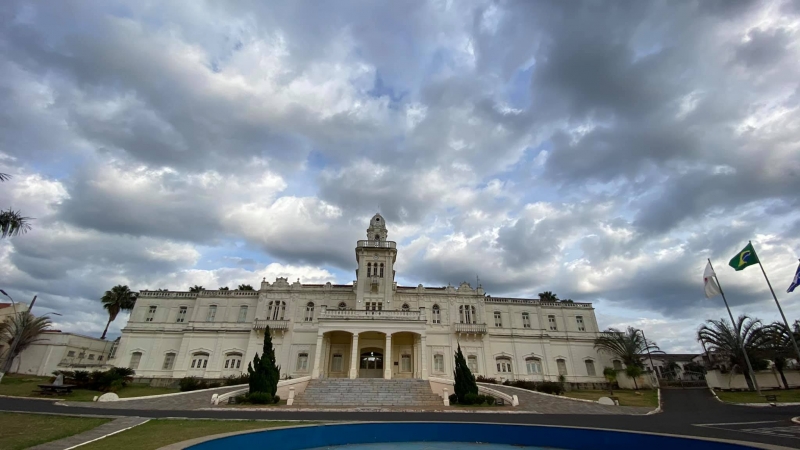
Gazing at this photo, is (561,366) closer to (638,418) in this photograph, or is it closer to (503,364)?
(503,364)

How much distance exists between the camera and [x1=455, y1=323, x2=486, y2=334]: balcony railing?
123 feet

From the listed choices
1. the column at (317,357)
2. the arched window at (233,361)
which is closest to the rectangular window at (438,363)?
the column at (317,357)

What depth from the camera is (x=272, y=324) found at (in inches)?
1449

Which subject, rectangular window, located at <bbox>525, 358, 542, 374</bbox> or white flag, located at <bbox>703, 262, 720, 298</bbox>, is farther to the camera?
rectangular window, located at <bbox>525, 358, 542, 374</bbox>

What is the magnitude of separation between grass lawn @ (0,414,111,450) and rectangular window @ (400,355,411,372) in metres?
25.1

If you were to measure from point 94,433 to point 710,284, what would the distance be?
35.3 metres

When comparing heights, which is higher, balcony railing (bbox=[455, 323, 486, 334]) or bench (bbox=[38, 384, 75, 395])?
balcony railing (bbox=[455, 323, 486, 334])

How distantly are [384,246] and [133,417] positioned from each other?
88.3 feet

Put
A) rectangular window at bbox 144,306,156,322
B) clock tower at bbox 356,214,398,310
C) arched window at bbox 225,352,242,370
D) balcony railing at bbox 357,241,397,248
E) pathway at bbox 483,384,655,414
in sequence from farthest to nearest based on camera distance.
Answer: balcony railing at bbox 357,241,397,248 → rectangular window at bbox 144,306,156,322 → clock tower at bbox 356,214,398,310 → arched window at bbox 225,352,242,370 → pathway at bbox 483,384,655,414

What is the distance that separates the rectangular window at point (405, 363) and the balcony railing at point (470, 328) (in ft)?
18.5

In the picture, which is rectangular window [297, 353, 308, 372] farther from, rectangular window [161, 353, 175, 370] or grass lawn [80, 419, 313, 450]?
grass lawn [80, 419, 313, 450]

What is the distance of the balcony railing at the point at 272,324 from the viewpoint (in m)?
36.7

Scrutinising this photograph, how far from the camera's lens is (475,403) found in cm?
2269

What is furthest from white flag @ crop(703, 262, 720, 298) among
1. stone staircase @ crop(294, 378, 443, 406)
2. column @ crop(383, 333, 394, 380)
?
column @ crop(383, 333, 394, 380)
